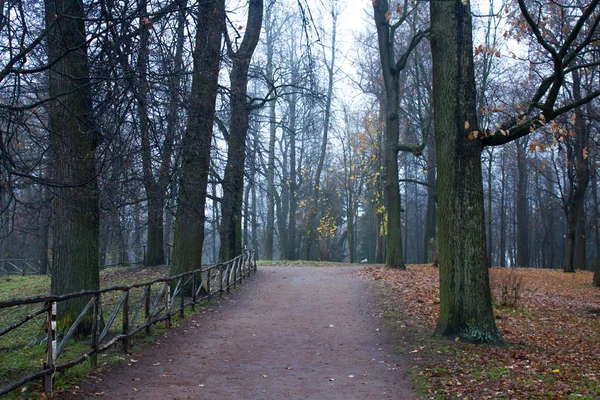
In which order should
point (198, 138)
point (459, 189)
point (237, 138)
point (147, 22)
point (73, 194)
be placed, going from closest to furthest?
point (147, 22)
point (73, 194)
point (459, 189)
point (198, 138)
point (237, 138)

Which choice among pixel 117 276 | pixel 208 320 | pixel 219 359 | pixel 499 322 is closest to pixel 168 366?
pixel 219 359

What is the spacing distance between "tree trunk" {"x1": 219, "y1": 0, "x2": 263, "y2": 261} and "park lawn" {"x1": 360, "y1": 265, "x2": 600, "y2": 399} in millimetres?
5427

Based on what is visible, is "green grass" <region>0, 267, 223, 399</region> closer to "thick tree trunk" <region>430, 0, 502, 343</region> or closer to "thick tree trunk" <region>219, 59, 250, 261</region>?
"thick tree trunk" <region>219, 59, 250, 261</region>

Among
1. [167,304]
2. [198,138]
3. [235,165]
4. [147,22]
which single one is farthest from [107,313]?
[147,22]

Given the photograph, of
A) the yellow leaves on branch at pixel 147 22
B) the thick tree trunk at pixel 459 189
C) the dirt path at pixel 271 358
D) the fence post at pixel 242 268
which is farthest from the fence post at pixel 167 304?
the fence post at pixel 242 268

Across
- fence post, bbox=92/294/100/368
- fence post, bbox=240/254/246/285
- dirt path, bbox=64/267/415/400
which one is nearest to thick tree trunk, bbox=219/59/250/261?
fence post, bbox=240/254/246/285

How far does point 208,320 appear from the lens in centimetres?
1225

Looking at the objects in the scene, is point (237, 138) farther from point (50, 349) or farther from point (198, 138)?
point (50, 349)

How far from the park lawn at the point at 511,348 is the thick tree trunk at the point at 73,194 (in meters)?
5.53

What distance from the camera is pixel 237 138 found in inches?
654

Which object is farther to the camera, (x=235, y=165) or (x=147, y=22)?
(x=235, y=165)

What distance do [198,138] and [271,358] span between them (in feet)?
15.5

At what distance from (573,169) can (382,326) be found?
19.8 metres

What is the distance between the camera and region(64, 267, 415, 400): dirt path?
6.92 m
